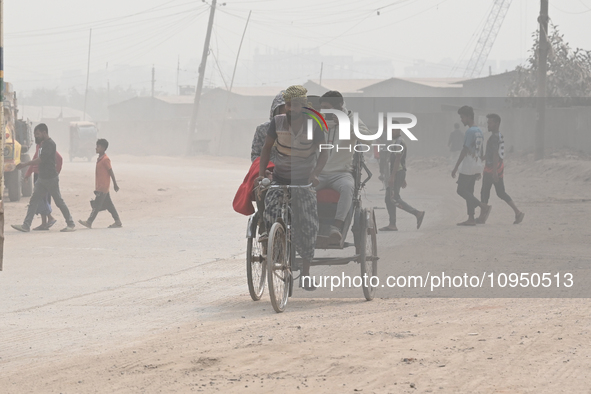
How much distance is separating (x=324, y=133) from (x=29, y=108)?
122 m

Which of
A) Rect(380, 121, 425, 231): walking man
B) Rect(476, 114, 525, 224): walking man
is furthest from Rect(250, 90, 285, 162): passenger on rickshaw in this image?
Rect(476, 114, 525, 224): walking man

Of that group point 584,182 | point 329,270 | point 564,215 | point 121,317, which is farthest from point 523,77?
point 121,317

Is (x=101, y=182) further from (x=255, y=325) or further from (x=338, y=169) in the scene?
(x=255, y=325)

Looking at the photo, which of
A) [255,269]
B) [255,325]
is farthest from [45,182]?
[255,325]

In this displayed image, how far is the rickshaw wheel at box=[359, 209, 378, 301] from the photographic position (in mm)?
7730

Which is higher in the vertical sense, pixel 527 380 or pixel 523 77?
pixel 523 77

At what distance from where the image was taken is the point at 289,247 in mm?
7449

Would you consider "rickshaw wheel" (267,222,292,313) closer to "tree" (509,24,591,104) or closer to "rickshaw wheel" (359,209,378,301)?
"rickshaw wheel" (359,209,378,301)

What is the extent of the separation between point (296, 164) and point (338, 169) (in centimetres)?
68

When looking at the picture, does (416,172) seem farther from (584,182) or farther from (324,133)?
(324,133)

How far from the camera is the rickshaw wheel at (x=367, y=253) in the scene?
7.73m

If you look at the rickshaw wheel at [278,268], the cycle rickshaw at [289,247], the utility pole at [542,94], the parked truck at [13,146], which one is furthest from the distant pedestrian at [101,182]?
the utility pole at [542,94]

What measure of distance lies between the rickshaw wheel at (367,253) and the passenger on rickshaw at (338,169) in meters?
0.21

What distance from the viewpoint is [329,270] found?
9.85m
